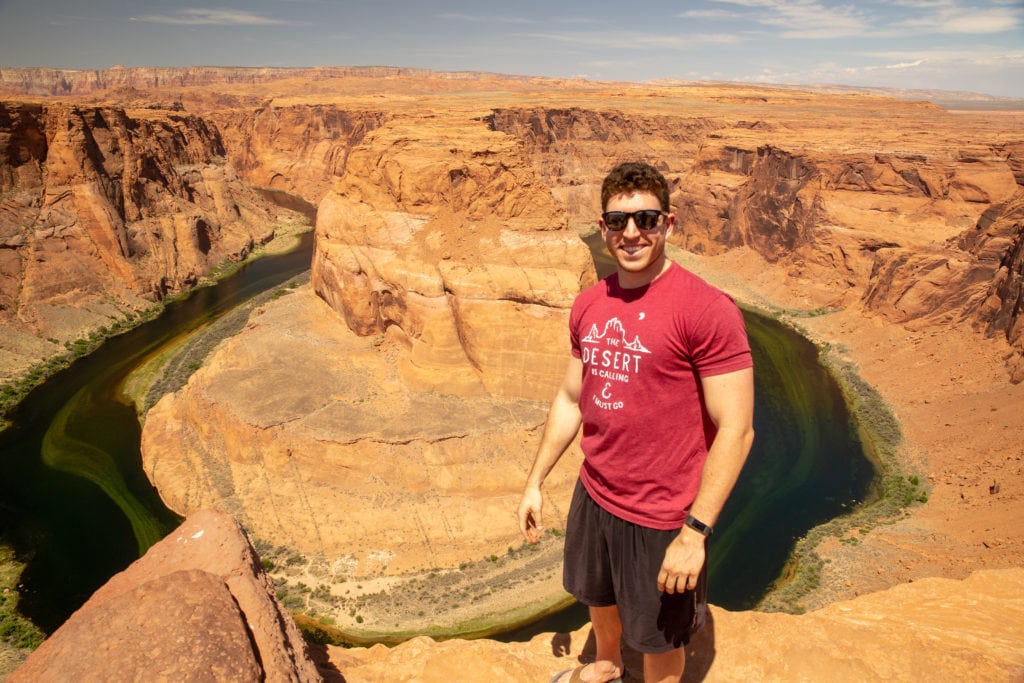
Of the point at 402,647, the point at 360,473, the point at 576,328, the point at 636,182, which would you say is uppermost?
the point at 636,182

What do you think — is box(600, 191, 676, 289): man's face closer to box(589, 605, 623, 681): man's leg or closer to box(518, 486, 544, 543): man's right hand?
box(518, 486, 544, 543): man's right hand

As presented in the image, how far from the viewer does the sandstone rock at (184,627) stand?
14.6 ft

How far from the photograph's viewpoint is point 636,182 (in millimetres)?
4148

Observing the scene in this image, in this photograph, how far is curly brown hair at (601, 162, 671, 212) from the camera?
4.14m

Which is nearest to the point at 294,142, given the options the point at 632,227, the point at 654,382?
the point at 632,227

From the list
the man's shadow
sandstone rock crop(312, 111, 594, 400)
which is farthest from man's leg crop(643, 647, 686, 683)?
sandstone rock crop(312, 111, 594, 400)

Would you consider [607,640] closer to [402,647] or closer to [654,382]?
[654,382]

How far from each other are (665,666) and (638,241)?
3361mm

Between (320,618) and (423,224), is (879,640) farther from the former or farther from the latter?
(423,224)

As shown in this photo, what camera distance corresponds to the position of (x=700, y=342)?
12.5ft

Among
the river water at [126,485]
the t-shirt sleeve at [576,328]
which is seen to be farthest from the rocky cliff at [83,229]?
the t-shirt sleeve at [576,328]

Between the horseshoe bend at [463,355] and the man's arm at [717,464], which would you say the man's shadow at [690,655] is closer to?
the horseshoe bend at [463,355]

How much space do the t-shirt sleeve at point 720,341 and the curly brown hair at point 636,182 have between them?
2.99ft

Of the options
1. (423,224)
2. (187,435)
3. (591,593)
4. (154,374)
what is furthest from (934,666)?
(154,374)
